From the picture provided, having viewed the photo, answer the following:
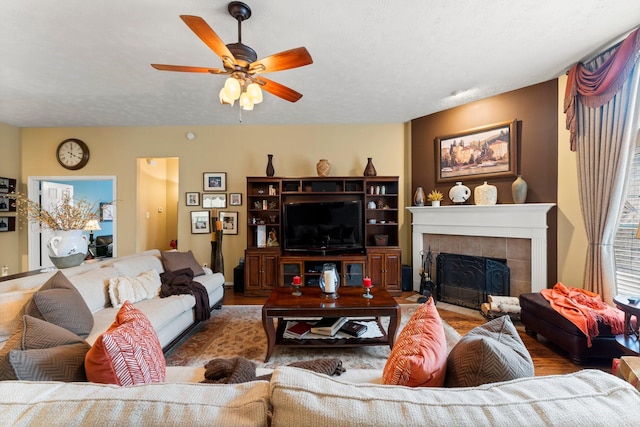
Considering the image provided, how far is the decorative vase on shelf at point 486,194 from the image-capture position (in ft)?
11.3

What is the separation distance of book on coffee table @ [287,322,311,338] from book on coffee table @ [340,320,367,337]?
317 mm

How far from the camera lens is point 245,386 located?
69 centimetres

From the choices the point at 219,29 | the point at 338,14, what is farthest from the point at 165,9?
the point at 338,14

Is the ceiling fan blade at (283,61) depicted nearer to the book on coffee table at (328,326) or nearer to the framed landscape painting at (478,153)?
the book on coffee table at (328,326)

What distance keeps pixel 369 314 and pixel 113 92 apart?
3984 millimetres

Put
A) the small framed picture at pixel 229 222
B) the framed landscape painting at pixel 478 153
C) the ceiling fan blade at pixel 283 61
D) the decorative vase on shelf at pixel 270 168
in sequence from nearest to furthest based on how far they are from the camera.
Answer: the ceiling fan blade at pixel 283 61 → the framed landscape painting at pixel 478 153 → the decorative vase on shelf at pixel 270 168 → the small framed picture at pixel 229 222

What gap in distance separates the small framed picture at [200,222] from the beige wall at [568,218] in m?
5.00

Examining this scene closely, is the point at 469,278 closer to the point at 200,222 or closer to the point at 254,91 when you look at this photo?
the point at 254,91

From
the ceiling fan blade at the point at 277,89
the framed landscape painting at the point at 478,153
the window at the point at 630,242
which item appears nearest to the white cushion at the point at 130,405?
the ceiling fan blade at the point at 277,89

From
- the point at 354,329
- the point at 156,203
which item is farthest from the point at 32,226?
the point at 354,329

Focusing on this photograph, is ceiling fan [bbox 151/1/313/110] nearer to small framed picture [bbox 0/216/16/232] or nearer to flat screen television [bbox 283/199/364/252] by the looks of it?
flat screen television [bbox 283/199/364/252]

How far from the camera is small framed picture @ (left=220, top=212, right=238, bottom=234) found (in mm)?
4621

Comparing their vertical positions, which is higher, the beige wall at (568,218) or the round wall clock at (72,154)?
the round wall clock at (72,154)

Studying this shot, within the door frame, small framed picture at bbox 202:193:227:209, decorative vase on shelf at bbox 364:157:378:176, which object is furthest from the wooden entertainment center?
the door frame
